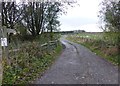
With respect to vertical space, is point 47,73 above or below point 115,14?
below

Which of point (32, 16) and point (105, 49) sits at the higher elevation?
point (32, 16)

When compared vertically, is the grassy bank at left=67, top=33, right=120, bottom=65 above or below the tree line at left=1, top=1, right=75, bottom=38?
below

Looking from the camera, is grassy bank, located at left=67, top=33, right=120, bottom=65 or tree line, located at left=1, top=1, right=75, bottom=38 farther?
tree line, located at left=1, top=1, right=75, bottom=38

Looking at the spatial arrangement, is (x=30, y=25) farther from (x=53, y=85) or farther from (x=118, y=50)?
(x=53, y=85)

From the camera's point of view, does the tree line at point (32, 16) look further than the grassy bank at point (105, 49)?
Yes

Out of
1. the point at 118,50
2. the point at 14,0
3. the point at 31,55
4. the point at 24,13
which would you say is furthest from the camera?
the point at 24,13

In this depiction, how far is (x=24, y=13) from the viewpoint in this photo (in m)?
26.0

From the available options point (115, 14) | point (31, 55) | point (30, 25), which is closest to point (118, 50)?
point (115, 14)

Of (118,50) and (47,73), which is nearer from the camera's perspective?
(47,73)

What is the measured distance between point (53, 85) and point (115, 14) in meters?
11.8

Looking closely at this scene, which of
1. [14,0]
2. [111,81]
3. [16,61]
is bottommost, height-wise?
[111,81]

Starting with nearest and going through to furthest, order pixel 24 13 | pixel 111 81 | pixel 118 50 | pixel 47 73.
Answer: pixel 111 81
pixel 47 73
pixel 118 50
pixel 24 13

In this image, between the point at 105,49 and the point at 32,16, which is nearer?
the point at 105,49

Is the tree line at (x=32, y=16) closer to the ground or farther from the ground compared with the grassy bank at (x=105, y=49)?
farther from the ground
